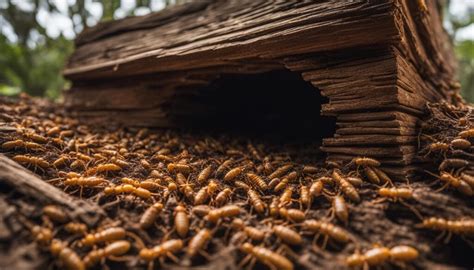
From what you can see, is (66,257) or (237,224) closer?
(66,257)

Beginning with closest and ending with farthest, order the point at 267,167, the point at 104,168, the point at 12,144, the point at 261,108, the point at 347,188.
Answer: the point at 347,188 < the point at 104,168 < the point at 12,144 < the point at 267,167 < the point at 261,108

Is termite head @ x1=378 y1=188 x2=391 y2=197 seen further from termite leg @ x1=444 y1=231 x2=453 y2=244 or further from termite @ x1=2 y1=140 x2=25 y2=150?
termite @ x1=2 y1=140 x2=25 y2=150

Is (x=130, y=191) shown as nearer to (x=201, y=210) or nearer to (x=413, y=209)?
(x=201, y=210)

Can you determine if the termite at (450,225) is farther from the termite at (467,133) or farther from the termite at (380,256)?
the termite at (467,133)

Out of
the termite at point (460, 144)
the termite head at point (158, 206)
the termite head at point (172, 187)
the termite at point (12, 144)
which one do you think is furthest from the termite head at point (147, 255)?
the termite at point (460, 144)

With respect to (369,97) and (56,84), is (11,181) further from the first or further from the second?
(56,84)

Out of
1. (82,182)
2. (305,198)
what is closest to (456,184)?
(305,198)
